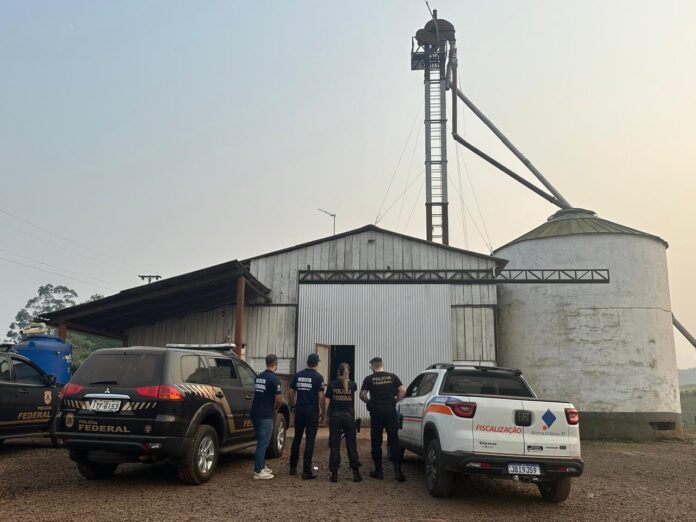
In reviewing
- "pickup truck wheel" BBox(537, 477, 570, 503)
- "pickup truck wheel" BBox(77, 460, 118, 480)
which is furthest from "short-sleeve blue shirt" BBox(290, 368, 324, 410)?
"pickup truck wheel" BBox(537, 477, 570, 503)

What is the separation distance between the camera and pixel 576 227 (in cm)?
1966

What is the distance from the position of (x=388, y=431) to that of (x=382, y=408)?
377mm

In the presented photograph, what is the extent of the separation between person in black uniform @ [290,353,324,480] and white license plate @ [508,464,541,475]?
9.01 feet

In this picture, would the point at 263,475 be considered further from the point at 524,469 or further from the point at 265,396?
the point at 524,469

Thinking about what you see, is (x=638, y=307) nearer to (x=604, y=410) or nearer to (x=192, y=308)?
(x=604, y=410)

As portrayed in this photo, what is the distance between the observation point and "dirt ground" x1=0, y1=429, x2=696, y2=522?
5.66 meters

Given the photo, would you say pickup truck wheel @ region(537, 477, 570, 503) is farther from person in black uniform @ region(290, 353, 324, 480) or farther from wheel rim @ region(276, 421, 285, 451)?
wheel rim @ region(276, 421, 285, 451)

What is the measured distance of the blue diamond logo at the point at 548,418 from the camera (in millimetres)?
6344

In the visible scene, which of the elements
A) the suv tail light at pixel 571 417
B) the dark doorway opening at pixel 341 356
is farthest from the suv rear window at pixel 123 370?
the dark doorway opening at pixel 341 356

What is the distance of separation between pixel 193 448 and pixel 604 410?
15211 mm

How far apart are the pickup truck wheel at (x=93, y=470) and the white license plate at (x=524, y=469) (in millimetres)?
5335

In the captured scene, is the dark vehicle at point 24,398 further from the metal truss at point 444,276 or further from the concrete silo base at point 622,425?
the concrete silo base at point 622,425

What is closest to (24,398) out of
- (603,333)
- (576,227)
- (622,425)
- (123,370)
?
(123,370)

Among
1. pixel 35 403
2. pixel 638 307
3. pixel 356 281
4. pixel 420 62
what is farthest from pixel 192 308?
pixel 420 62
